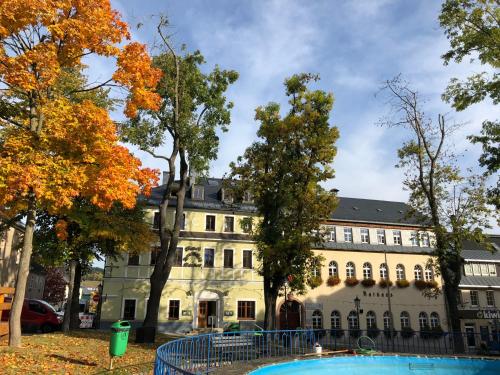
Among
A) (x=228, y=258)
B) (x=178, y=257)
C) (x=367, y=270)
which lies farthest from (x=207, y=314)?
(x=367, y=270)

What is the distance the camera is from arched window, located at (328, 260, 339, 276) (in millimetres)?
36844

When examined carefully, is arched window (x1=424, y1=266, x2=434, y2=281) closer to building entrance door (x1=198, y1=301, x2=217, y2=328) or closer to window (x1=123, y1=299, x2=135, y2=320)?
building entrance door (x1=198, y1=301, x2=217, y2=328)

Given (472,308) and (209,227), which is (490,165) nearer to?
(209,227)

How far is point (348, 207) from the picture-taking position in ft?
136

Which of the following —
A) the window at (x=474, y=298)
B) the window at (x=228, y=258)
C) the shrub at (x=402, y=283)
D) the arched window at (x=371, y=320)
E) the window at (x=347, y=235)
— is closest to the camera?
the window at (x=228, y=258)

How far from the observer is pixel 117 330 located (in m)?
11.0

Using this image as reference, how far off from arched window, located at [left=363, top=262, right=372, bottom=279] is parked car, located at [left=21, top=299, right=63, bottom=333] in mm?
26271

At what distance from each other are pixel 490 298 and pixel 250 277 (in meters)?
24.5

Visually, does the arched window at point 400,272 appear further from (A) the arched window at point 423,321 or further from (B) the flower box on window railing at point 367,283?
(A) the arched window at point 423,321

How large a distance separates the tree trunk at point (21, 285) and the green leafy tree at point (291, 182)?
1109cm

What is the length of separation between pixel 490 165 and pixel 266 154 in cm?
1175

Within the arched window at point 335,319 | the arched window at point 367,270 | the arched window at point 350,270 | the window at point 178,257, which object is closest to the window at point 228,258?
the window at point 178,257

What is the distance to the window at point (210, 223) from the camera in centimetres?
3453

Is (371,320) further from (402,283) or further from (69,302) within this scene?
(69,302)
